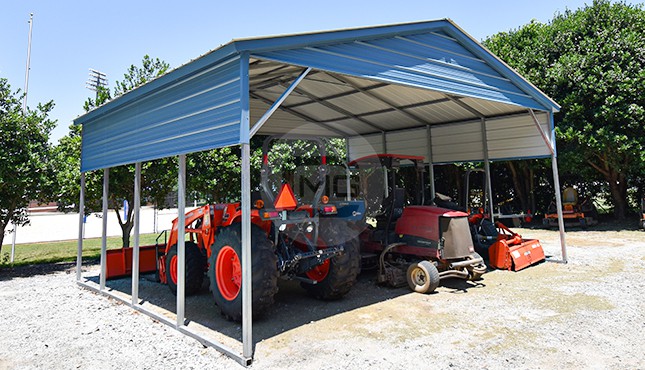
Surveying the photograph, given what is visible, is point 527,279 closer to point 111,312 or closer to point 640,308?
point 640,308

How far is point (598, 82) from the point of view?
1262 centimetres

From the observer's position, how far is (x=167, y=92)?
500 centimetres

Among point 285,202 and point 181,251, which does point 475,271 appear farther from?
point 181,251

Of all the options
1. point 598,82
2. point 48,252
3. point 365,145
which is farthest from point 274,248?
point 598,82

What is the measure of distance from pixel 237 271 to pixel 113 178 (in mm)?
5236

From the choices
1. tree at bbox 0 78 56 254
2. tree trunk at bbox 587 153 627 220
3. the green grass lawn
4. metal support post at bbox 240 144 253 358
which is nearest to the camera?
metal support post at bbox 240 144 253 358

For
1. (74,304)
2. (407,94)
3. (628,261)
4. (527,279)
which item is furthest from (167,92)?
(628,261)

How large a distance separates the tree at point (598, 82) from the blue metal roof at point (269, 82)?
5.58 m

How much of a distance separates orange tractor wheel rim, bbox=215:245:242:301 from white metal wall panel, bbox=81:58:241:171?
132 centimetres

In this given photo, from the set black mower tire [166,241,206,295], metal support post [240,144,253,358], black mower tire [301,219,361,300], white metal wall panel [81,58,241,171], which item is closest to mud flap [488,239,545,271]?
black mower tire [301,219,361,300]

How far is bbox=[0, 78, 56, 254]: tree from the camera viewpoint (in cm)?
804

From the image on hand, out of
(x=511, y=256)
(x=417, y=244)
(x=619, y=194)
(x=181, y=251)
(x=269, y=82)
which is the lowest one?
(x=511, y=256)

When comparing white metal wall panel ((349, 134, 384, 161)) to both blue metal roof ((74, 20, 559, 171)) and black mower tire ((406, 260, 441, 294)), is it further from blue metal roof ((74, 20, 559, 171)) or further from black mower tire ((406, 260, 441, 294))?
black mower tire ((406, 260, 441, 294))

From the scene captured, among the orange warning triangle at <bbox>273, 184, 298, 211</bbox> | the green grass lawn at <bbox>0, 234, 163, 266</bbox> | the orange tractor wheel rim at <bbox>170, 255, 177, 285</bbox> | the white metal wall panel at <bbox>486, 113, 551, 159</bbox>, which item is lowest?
the green grass lawn at <bbox>0, 234, 163, 266</bbox>
